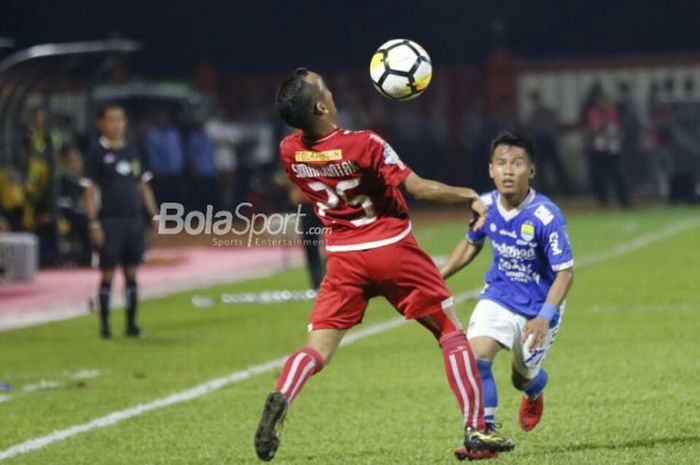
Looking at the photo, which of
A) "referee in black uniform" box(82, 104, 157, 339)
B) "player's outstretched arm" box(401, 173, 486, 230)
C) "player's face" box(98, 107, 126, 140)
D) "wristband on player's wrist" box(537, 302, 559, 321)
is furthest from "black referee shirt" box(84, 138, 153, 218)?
"player's outstretched arm" box(401, 173, 486, 230)

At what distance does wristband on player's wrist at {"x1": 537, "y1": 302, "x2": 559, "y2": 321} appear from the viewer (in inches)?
316

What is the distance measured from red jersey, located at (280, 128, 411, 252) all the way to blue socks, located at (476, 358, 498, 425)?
862mm

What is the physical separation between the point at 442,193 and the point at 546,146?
29.6 metres

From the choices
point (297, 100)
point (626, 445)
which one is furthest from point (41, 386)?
point (626, 445)

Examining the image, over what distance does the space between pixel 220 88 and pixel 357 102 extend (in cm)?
369

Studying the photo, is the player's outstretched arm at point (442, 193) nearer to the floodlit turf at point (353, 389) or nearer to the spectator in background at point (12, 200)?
the floodlit turf at point (353, 389)

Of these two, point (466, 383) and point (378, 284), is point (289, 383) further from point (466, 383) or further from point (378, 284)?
point (466, 383)

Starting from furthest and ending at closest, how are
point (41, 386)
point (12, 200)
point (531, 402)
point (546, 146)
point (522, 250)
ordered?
point (546, 146), point (12, 200), point (41, 386), point (531, 402), point (522, 250)

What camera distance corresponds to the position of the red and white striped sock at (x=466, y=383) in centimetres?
780

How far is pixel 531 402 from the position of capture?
343 inches

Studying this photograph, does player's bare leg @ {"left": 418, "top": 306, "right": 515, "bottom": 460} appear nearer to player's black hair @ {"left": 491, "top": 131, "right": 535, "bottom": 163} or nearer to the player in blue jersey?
the player in blue jersey

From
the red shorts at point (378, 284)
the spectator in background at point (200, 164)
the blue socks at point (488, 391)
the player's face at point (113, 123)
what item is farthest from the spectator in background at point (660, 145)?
the red shorts at point (378, 284)

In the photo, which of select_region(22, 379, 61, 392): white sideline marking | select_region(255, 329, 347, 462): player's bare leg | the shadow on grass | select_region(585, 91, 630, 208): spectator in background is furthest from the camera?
select_region(585, 91, 630, 208): spectator in background

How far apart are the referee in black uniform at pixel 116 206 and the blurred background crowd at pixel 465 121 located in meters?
14.0
